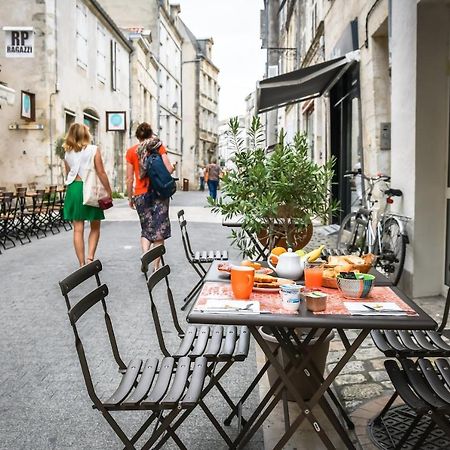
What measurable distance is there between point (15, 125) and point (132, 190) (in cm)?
1163

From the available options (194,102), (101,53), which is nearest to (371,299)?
(101,53)

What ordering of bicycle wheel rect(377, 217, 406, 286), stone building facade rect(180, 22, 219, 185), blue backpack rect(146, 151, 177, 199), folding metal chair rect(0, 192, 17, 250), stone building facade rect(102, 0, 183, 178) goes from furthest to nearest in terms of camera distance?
stone building facade rect(180, 22, 219, 185)
stone building facade rect(102, 0, 183, 178)
folding metal chair rect(0, 192, 17, 250)
blue backpack rect(146, 151, 177, 199)
bicycle wheel rect(377, 217, 406, 286)

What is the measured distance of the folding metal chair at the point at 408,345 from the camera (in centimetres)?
288

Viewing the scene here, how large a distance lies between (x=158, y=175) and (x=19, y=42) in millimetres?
12622

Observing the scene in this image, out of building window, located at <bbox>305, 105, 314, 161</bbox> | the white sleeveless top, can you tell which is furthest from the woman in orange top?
building window, located at <bbox>305, 105, 314, 161</bbox>

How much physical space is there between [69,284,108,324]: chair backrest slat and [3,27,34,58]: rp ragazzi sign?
54.2 feet

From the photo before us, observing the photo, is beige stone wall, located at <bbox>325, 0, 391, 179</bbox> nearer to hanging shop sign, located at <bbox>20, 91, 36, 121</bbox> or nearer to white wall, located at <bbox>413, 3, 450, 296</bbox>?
white wall, located at <bbox>413, 3, 450, 296</bbox>

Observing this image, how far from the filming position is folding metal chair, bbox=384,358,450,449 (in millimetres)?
2309

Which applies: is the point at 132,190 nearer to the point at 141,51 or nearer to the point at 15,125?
the point at 15,125

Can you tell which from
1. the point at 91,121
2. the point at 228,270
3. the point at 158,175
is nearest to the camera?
the point at 228,270

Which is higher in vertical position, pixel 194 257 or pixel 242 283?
pixel 242 283

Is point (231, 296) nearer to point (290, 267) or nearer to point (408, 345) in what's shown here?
point (290, 267)

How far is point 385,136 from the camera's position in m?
8.53

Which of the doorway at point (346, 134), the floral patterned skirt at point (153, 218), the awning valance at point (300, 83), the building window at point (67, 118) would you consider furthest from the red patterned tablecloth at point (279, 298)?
the building window at point (67, 118)
